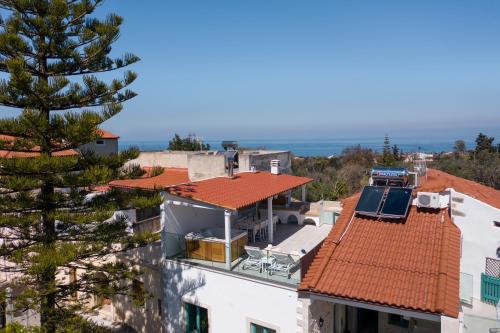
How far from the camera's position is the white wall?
33.8 ft

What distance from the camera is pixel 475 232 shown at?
10.5 meters

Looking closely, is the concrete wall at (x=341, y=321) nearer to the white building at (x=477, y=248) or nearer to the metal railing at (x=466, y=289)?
the metal railing at (x=466, y=289)

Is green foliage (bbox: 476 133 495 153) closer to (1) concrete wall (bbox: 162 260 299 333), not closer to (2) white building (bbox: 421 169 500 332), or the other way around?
(2) white building (bbox: 421 169 500 332)

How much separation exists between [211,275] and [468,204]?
24.0 feet

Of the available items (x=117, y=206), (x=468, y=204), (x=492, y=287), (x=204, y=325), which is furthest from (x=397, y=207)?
(x=117, y=206)

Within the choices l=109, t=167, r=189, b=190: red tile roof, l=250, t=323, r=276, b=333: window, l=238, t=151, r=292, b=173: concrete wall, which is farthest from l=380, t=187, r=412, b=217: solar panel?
l=109, t=167, r=189, b=190: red tile roof

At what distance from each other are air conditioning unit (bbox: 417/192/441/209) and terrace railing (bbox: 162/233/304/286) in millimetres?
3727

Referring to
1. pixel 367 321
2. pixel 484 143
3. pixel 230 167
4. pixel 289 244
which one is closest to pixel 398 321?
pixel 367 321

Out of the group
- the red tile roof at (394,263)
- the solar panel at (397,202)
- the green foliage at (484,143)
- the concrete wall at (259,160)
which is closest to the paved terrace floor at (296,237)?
the red tile roof at (394,263)

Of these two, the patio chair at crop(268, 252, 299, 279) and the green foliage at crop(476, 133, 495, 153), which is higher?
the green foliage at crop(476, 133, 495, 153)

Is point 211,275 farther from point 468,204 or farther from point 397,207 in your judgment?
point 468,204

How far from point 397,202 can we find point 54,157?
8725 mm

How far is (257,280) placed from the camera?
9633 millimetres

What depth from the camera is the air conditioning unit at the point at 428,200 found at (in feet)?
34.1
